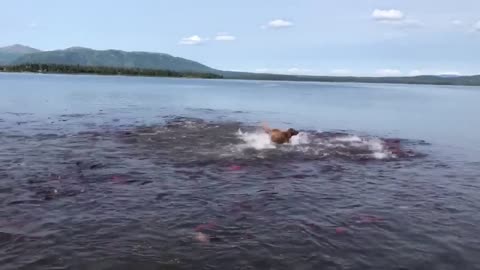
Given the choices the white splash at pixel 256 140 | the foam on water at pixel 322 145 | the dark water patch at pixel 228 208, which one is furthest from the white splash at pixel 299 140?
the dark water patch at pixel 228 208

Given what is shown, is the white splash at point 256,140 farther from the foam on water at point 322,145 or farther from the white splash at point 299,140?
the white splash at point 299,140

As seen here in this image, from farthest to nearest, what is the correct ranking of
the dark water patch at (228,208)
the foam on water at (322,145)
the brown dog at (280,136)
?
the brown dog at (280,136) < the foam on water at (322,145) < the dark water patch at (228,208)

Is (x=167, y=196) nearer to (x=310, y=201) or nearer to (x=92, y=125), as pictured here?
(x=310, y=201)

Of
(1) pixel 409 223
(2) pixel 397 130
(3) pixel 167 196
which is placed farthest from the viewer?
(2) pixel 397 130

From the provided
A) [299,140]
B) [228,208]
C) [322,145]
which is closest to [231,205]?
[228,208]

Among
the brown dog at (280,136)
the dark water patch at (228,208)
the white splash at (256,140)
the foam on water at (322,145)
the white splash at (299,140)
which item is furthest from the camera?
the white splash at (299,140)

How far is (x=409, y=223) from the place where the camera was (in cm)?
1711

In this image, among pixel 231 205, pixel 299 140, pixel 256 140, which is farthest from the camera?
pixel 299 140

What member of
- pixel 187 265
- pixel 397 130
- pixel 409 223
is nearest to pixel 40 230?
pixel 187 265

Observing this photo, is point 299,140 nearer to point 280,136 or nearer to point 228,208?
point 280,136

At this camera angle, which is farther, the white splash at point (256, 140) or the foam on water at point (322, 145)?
the white splash at point (256, 140)

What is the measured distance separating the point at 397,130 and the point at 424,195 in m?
33.2

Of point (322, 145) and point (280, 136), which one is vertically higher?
point (280, 136)

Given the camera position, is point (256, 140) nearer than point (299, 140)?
Yes
